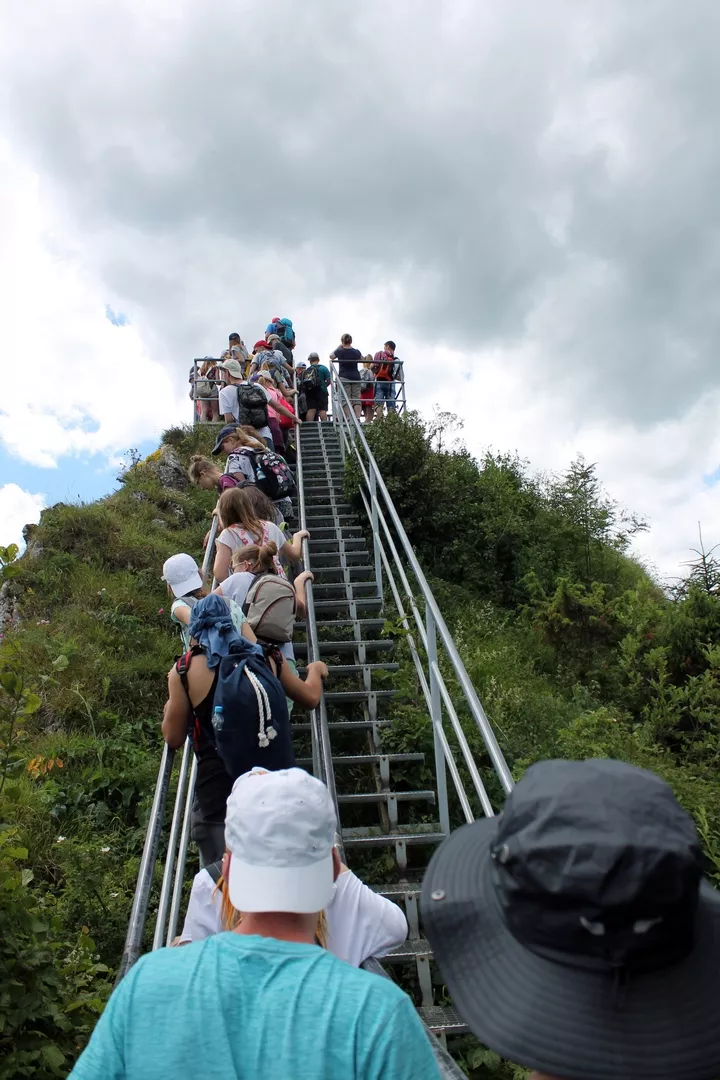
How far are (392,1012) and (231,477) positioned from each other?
569 centimetres

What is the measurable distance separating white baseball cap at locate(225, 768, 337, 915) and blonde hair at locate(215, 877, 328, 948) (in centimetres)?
27

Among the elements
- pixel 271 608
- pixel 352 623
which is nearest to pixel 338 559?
pixel 352 623

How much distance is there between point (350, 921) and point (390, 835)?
251 centimetres

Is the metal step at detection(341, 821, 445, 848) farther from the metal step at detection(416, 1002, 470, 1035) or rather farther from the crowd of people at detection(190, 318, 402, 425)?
the crowd of people at detection(190, 318, 402, 425)

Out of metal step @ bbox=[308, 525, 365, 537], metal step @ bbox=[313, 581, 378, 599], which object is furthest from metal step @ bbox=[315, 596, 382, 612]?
metal step @ bbox=[308, 525, 365, 537]

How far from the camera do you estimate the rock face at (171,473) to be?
40.7 ft

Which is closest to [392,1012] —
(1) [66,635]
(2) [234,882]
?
(2) [234,882]

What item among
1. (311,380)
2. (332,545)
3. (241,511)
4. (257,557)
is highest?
(311,380)

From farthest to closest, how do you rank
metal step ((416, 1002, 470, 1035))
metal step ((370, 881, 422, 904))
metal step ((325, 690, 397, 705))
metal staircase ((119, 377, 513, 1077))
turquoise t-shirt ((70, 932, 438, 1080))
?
metal step ((325, 690, 397, 705)) < metal step ((370, 881, 422, 904)) < metal step ((416, 1002, 470, 1035)) < metal staircase ((119, 377, 513, 1077)) < turquoise t-shirt ((70, 932, 438, 1080))

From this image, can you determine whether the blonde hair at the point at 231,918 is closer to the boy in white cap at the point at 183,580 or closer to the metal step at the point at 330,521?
the boy in white cap at the point at 183,580

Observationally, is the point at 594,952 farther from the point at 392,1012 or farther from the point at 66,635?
the point at 66,635

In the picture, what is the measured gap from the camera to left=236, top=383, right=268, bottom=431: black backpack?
8.43m

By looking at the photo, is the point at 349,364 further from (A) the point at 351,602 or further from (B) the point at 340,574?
(A) the point at 351,602

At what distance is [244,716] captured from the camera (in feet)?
9.17
